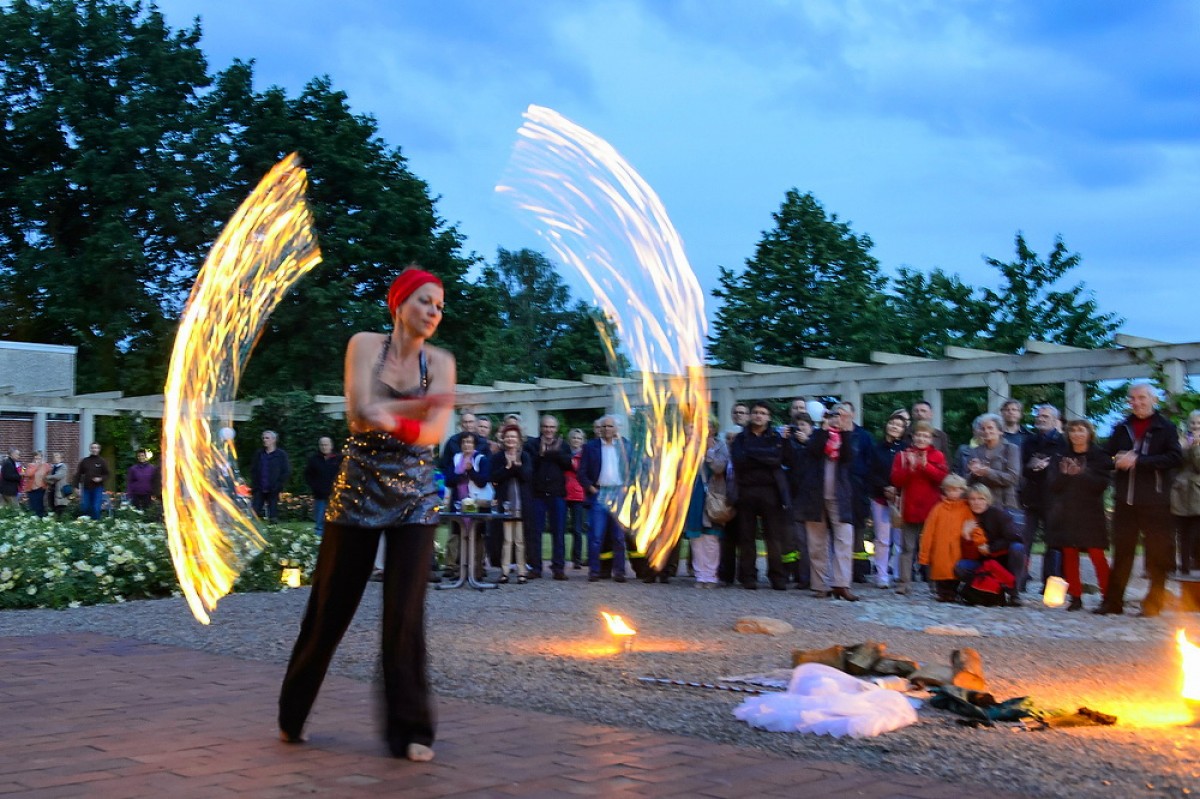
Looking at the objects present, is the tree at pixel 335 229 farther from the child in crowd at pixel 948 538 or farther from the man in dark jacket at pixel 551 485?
the child in crowd at pixel 948 538

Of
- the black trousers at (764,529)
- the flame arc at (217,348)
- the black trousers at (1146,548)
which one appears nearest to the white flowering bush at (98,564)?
the flame arc at (217,348)

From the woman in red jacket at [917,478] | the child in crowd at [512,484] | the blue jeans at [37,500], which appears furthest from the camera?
the blue jeans at [37,500]

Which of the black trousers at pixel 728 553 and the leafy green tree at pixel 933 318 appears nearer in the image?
the black trousers at pixel 728 553

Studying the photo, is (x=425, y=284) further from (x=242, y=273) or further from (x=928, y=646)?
(x=242, y=273)

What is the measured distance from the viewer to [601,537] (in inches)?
596

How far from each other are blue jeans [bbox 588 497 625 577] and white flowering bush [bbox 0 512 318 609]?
10.6 feet

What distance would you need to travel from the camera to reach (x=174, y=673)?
7660mm

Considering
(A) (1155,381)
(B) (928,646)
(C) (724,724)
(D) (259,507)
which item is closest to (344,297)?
Result: (D) (259,507)

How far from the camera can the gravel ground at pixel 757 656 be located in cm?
552

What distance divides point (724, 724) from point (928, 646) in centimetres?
360

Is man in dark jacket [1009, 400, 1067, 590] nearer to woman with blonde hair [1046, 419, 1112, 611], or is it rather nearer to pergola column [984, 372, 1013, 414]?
woman with blonde hair [1046, 419, 1112, 611]

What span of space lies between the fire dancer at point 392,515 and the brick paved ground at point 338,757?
234 mm

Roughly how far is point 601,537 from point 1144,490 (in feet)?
20.5

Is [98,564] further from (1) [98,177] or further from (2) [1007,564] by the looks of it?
(1) [98,177]
